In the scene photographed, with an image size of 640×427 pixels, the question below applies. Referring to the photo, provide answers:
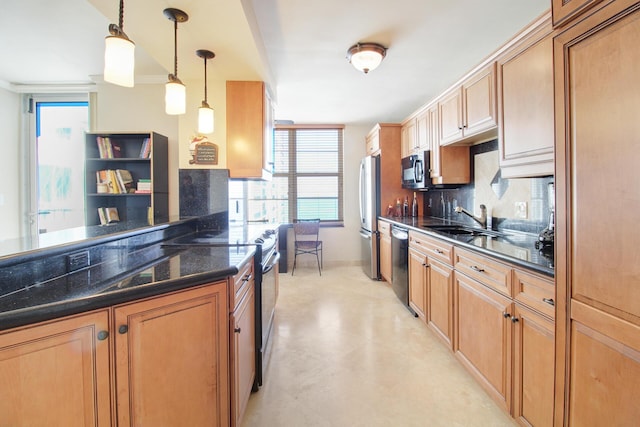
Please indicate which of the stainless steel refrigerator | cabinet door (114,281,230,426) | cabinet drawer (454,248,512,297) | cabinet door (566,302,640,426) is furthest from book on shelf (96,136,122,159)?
cabinet door (566,302,640,426)

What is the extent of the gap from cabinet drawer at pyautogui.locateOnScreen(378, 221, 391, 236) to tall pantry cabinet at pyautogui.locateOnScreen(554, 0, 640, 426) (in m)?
2.73

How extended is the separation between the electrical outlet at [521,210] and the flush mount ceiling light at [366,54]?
66.7 inches

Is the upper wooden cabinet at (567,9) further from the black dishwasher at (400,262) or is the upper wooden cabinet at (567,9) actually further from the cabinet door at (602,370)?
the black dishwasher at (400,262)

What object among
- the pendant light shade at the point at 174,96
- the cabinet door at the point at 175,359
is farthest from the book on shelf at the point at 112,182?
the cabinet door at the point at 175,359

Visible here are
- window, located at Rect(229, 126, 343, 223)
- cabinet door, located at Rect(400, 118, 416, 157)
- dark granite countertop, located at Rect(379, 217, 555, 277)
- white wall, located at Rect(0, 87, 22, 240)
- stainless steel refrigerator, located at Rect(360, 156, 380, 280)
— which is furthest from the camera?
window, located at Rect(229, 126, 343, 223)

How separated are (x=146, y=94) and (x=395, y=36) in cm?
271

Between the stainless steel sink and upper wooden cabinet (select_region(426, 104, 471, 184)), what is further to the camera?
upper wooden cabinet (select_region(426, 104, 471, 184))

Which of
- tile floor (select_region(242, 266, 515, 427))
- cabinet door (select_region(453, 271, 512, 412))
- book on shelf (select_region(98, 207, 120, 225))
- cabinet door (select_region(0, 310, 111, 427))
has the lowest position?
tile floor (select_region(242, 266, 515, 427))

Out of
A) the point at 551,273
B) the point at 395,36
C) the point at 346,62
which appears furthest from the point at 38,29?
the point at 551,273

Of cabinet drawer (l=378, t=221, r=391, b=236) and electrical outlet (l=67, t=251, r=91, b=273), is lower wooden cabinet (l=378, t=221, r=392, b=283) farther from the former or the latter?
electrical outlet (l=67, t=251, r=91, b=273)

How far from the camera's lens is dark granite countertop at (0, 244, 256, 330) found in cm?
84

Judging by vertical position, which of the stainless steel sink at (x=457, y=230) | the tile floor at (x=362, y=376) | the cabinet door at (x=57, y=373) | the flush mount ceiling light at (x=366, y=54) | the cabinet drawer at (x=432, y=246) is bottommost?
the tile floor at (x=362, y=376)

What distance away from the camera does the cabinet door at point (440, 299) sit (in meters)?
2.23

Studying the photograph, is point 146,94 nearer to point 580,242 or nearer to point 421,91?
point 421,91
